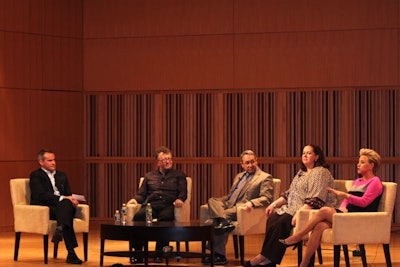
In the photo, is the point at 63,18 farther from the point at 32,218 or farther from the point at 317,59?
the point at 32,218

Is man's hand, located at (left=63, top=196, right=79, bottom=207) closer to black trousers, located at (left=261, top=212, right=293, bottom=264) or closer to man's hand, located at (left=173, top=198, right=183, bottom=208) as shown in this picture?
man's hand, located at (left=173, top=198, right=183, bottom=208)

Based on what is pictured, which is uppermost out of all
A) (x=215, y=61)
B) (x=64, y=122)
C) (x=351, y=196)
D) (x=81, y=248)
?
(x=215, y=61)

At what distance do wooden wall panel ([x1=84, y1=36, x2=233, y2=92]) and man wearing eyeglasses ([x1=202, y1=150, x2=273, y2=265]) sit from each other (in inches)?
134

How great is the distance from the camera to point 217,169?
12.9 m

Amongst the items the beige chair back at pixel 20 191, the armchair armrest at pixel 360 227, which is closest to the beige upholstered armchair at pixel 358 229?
the armchair armrest at pixel 360 227

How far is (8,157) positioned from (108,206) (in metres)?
1.77

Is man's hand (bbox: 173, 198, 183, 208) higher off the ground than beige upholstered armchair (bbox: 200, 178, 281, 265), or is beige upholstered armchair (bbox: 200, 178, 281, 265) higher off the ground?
man's hand (bbox: 173, 198, 183, 208)

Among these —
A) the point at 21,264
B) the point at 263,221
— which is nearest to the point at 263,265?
the point at 263,221

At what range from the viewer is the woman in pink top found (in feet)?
27.1

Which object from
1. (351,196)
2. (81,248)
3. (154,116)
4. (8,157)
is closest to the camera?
(351,196)

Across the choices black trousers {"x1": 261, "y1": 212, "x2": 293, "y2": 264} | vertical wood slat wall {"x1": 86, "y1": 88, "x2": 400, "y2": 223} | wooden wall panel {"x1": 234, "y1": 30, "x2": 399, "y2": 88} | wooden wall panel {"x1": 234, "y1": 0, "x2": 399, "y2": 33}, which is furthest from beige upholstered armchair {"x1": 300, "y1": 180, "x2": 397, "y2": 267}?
wooden wall panel {"x1": 234, "y1": 0, "x2": 399, "y2": 33}

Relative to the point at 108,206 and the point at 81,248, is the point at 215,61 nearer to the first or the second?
the point at 108,206

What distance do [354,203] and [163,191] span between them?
2336mm

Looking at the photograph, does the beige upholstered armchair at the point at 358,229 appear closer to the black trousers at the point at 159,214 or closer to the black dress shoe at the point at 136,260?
the black trousers at the point at 159,214
